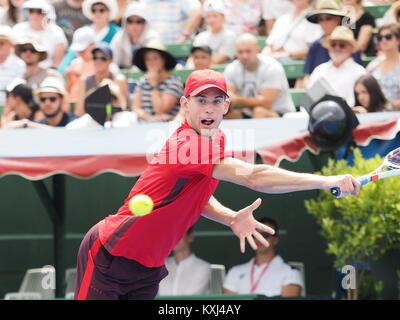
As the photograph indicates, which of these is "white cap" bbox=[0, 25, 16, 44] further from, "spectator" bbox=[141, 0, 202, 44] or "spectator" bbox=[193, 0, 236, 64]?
"spectator" bbox=[193, 0, 236, 64]

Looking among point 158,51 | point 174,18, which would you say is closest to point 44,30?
point 174,18

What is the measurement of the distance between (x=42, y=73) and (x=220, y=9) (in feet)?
6.49

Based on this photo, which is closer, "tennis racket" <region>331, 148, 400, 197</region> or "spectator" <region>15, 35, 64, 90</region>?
"tennis racket" <region>331, 148, 400, 197</region>

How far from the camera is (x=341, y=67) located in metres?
8.55

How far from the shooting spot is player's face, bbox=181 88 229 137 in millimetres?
4871

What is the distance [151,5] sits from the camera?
10289 millimetres

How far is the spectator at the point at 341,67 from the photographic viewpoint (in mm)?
8414

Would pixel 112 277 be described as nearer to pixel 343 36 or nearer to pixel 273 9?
pixel 343 36

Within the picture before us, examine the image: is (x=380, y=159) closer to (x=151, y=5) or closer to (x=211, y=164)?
(x=211, y=164)

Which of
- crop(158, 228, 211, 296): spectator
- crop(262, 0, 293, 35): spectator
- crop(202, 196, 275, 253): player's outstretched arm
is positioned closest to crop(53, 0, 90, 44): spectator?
crop(262, 0, 293, 35): spectator

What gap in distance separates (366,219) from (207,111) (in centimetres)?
297

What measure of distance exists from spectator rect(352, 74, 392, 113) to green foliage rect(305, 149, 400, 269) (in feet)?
2.52

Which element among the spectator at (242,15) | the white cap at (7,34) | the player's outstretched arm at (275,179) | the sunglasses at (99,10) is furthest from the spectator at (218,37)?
the player's outstretched arm at (275,179)
